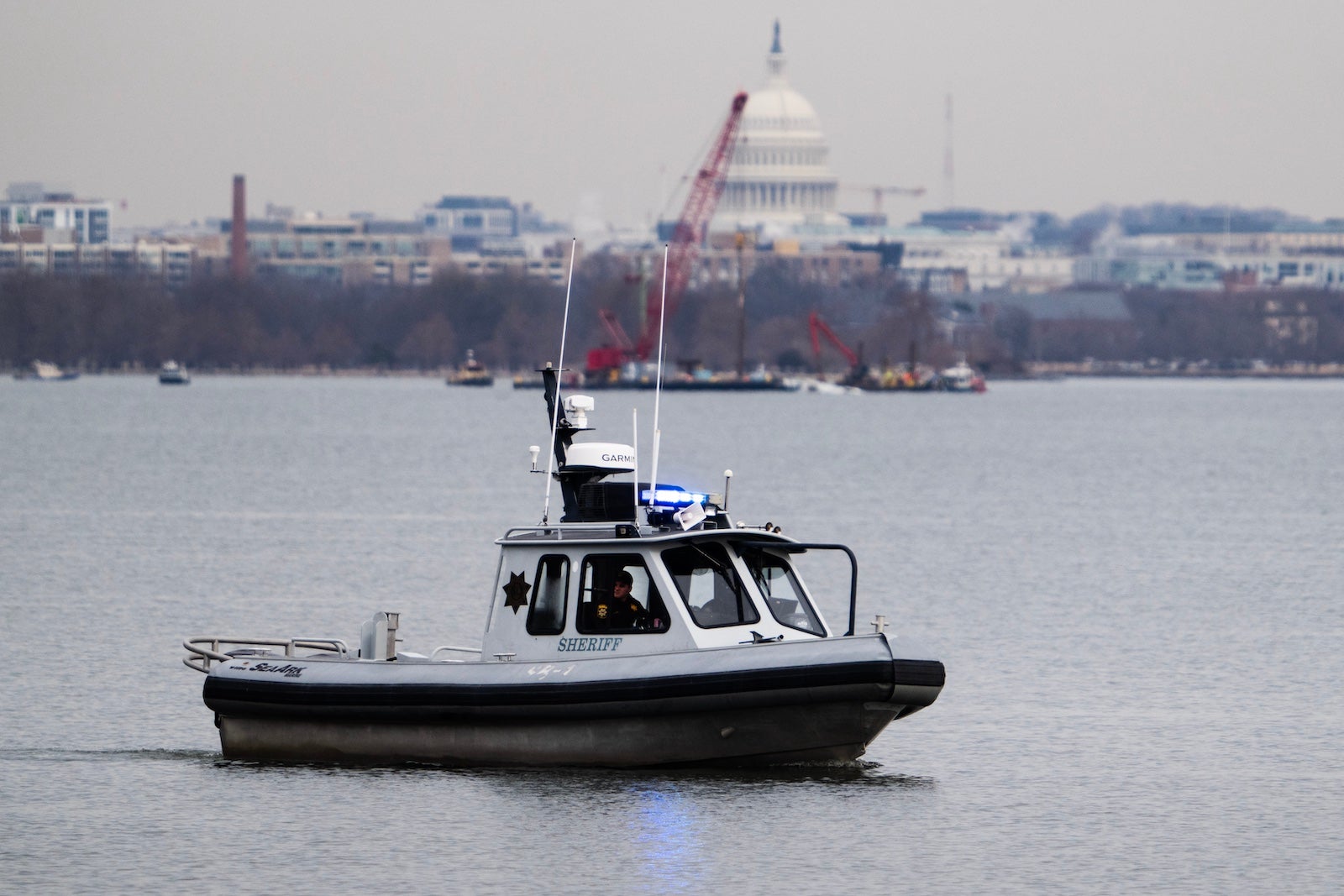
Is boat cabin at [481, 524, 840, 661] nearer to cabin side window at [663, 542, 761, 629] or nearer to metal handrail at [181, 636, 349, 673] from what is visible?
cabin side window at [663, 542, 761, 629]

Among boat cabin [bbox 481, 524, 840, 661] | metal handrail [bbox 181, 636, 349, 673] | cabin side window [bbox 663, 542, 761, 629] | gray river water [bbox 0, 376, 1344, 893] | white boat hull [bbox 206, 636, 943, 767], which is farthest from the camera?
metal handrail [bbox 181, 636, 349, 673]

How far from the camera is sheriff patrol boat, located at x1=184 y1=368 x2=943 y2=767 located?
77.3 ft

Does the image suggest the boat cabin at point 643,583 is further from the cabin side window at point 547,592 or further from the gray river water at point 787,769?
the gray river water at point 787,769

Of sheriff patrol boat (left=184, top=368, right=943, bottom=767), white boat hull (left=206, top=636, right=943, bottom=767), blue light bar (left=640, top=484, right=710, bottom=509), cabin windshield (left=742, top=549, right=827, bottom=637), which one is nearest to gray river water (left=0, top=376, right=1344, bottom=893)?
white boat hull (left=206, top=636, right=943, bottom=767)

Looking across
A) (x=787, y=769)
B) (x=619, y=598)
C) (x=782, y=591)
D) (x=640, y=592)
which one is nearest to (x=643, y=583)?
(x=640, y=592)

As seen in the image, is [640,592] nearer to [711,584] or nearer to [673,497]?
[711,584]

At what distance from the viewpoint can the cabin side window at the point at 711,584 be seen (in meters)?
24.2

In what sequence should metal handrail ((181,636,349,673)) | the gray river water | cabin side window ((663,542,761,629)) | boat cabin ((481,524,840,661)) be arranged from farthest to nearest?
metal handrail ((181,636,349,673))
cabin side window ((663,542,761,629))
boat cabin ((481,524,840,661))
the gray river water

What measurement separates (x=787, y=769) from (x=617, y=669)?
6.50 feet

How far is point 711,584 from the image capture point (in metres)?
24.4

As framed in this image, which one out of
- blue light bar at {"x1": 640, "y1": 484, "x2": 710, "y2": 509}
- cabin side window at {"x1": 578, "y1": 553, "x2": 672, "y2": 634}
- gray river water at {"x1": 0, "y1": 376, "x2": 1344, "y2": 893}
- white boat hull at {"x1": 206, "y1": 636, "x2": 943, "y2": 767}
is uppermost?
blue light bar at {"x1": 640, "y1": 484, "x2": 710, "y2": 509}

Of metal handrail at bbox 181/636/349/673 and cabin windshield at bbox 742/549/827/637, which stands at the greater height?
cabin windshield at bbox 742/549/827/637

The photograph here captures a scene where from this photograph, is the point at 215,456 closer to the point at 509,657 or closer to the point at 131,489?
the point at 131,489

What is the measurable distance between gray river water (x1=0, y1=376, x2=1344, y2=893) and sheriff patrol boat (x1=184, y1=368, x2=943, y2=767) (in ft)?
1.23
